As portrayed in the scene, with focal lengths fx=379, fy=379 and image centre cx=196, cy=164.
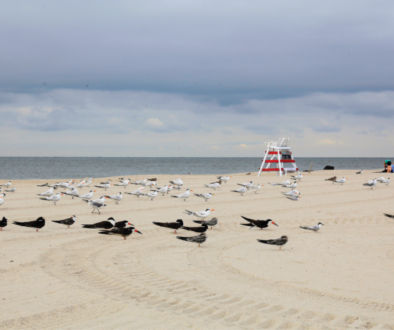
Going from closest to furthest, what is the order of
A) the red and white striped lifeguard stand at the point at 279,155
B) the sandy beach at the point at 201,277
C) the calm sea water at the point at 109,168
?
the sandy beach at the point at 201,277, the red and white striped lifeguard stand at the point at 279,155, the calm sea water at the point at 109,168

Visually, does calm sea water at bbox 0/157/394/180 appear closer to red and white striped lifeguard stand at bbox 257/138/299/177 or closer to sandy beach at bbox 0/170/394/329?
red and white striped lifeguard stand at bbox 257/138/299/177

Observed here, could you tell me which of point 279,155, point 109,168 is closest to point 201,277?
point 279,155

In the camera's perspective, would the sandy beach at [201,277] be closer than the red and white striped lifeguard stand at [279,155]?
Yes

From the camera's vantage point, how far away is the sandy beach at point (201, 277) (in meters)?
5.67

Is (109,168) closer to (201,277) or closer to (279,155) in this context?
(279,155)

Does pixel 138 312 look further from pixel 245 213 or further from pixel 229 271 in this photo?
pixel 245 213

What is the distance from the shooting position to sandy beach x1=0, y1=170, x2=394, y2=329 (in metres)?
5.67

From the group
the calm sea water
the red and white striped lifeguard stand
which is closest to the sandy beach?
the red and white striped lifeguard stand

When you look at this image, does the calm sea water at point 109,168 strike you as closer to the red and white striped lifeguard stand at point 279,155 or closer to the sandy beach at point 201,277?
the red and white striped lifeguard stand at point 279,155

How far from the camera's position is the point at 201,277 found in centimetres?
795

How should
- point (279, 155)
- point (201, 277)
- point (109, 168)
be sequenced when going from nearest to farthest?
point (201, 277)
point (279, 155)
point (109, 168)

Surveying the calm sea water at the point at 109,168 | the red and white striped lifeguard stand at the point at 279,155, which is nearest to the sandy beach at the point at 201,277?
the red and white striped lifeguard stand at the point at 279,155

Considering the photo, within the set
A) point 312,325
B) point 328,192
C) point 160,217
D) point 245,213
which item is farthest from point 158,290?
point 328,192

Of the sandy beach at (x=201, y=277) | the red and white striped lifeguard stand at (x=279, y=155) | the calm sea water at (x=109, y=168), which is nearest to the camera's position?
the sandy beach at (x=201, y=277)
